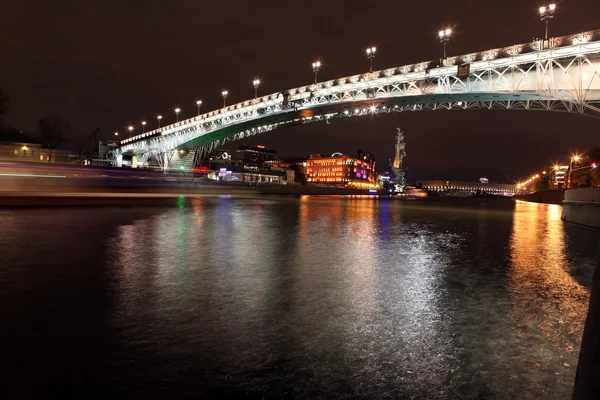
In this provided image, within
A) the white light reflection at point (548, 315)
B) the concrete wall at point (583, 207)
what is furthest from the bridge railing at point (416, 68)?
the white light reflection at point (548, 315)

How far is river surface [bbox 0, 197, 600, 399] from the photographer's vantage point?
2424mm

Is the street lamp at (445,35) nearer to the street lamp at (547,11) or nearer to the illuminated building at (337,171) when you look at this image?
the street lamp at (547,11)

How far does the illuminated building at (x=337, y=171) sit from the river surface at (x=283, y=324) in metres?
153

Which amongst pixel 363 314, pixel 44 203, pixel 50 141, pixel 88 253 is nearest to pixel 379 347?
pixel 363 314

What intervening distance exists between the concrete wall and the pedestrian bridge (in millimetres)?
16222

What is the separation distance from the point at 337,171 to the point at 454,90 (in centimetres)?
12782

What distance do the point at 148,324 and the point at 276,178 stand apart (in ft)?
371

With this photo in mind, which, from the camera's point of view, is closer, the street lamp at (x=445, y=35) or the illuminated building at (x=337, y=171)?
the street lamp at (x=445, y=35)

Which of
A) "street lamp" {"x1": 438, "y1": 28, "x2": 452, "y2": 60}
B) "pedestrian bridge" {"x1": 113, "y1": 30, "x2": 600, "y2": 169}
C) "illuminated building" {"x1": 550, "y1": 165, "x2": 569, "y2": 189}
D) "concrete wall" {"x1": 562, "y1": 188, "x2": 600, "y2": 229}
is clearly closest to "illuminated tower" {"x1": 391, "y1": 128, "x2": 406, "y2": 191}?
"illuminated building" {"x1": 550, "y1": 165, "x2": 569, "y2": 189}

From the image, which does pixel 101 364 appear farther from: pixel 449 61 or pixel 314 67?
pixel 314 67

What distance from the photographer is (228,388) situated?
2.34m

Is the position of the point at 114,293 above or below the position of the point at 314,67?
below

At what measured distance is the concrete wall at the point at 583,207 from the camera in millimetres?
14422

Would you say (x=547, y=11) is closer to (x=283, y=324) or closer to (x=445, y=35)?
(x=445, y=35)
